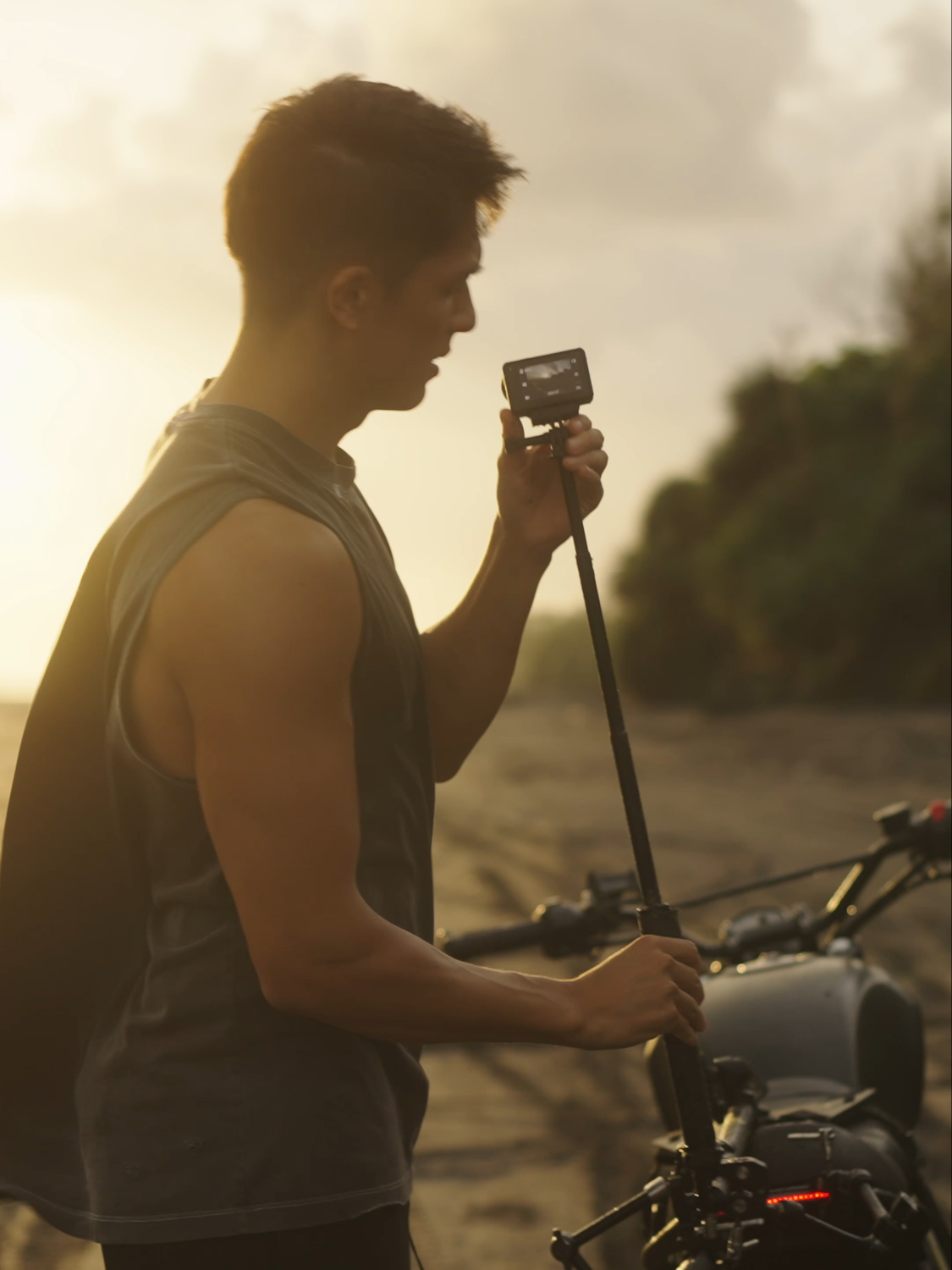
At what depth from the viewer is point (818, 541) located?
70.5ft

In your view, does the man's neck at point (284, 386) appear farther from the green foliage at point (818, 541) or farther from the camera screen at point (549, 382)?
the green foliage at point (818, 541)

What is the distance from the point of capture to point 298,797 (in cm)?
151

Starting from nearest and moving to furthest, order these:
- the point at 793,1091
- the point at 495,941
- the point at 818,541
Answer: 1. the point at 793,1091
2. the point at 495,941
3. the point at 818,541

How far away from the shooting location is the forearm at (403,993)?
1.54m

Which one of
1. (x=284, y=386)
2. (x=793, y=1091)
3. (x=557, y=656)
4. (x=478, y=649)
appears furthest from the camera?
(x=557, y=656)

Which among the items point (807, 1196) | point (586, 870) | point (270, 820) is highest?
point (270, 820)

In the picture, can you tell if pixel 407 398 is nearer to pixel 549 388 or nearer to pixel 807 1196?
pixel 549 388

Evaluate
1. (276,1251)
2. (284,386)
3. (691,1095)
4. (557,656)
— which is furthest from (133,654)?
(557,656)

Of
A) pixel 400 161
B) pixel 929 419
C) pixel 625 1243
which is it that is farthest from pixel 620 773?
pixel 929 419

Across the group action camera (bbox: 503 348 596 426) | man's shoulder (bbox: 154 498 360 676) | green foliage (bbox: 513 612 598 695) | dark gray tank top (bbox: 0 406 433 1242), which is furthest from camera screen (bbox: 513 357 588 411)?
green foliage (bbox: 513 612 598 695)

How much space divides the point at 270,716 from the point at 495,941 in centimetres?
125

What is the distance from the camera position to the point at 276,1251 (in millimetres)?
1627

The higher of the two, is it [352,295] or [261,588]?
[352,295]

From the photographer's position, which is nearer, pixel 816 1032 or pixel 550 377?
pixel 550 377
